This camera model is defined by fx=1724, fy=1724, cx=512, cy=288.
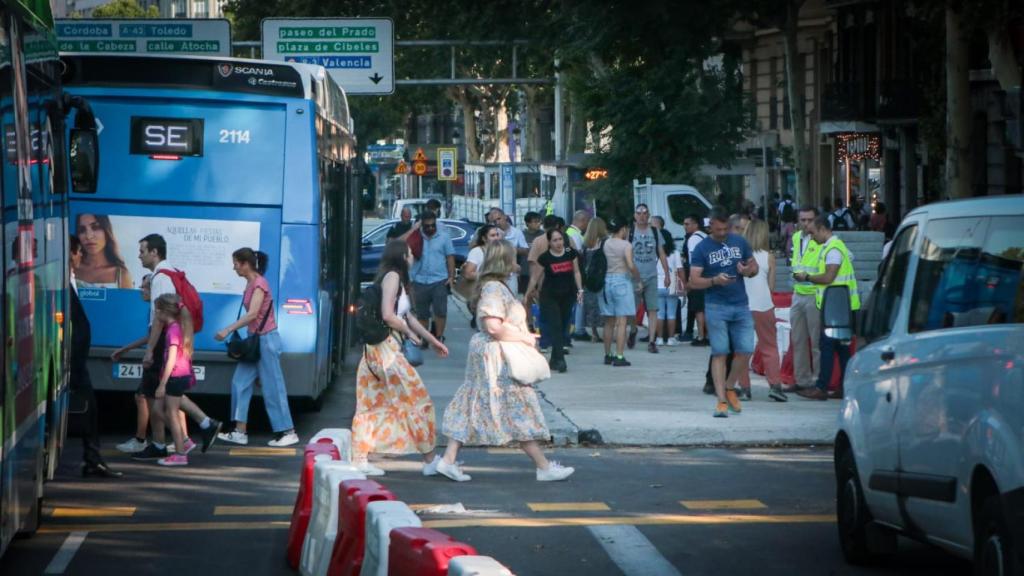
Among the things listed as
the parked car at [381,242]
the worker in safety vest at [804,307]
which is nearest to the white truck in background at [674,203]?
the parked car at [381,242]

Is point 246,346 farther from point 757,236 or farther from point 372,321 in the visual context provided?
point 757,236

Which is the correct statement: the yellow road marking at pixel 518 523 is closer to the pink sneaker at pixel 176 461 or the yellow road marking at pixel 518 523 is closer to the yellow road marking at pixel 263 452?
the pink sneaker at pixel 176 461

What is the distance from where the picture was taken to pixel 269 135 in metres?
14.1

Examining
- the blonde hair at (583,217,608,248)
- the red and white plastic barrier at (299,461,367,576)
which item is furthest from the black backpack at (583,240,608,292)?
the red and white plastic barrier at (299,461,367,576)

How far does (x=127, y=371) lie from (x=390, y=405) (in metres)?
3.18

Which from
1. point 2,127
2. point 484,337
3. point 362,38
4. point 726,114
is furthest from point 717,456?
point 726,114

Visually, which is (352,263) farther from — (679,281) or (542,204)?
(542,204)

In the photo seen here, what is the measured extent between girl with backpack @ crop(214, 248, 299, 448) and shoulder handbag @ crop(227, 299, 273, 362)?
1 cm

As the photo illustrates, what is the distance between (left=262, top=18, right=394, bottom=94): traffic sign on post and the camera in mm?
30172

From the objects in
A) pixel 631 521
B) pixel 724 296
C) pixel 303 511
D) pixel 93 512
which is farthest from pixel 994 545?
pixel 724 296

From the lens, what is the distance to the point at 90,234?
1391 centimetres

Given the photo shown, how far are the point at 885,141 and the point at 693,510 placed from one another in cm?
3544

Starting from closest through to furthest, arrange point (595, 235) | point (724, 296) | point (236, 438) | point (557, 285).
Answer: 1. point (236, 438)
2. point (724, 296)
3. point (557, 285)
4. point (595, 235)

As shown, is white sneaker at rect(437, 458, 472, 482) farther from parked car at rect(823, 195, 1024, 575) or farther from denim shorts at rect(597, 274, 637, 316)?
denim shorts at rect(597, 274, 637, 316)
